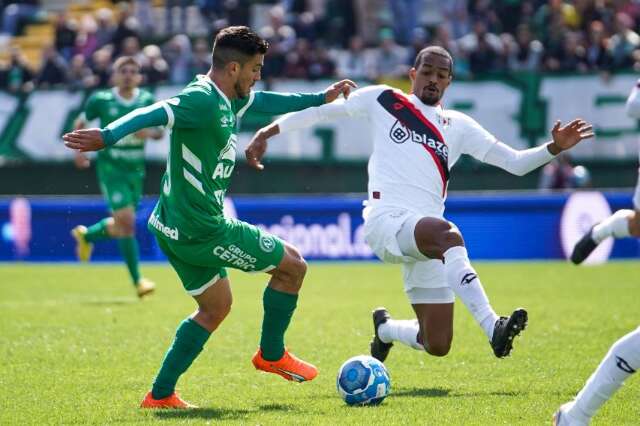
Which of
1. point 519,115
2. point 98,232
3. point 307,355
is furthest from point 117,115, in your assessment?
point 519,115

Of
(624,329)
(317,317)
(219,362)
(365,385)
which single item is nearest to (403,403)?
(365,385)

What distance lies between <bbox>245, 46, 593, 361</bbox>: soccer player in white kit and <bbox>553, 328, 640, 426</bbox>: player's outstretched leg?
2.15 metres

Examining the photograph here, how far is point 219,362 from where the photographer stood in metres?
9.47

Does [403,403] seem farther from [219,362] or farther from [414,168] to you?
[219,362]

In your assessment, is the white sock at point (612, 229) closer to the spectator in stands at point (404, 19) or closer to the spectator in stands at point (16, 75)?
the spectator in stands at point (404, 19)

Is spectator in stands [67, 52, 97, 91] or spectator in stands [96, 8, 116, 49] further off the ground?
spectator in stands [96, 8, 116, 49]

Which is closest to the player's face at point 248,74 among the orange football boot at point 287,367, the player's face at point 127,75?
the orange football boot at point 287,367

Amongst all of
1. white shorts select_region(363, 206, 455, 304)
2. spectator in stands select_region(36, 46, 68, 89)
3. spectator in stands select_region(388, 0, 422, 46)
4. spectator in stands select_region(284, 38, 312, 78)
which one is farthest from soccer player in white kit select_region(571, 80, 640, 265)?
spectator in stands select_region(36, 46, 68, 89)

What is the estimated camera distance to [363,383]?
7344mm

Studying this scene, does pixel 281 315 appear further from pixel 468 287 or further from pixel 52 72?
pixel 52 72

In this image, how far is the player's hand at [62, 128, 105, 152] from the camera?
6.57 metres

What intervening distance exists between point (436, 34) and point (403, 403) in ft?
55.5

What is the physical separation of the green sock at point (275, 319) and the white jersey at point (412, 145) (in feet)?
3.25

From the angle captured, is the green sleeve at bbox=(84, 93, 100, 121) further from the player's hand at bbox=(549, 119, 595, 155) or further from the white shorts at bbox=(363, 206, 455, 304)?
the player's hand at bbox=(549, 119, 595, 155)
